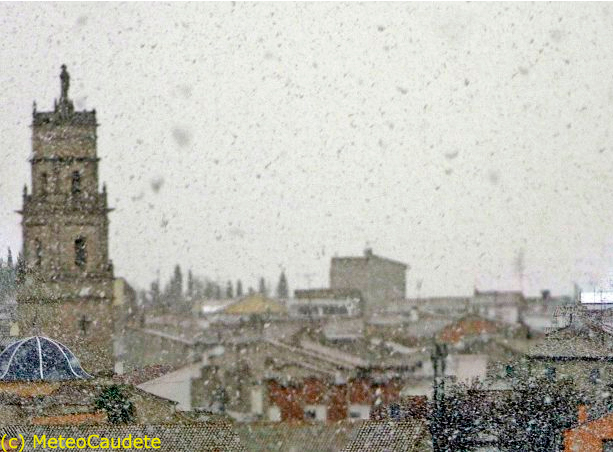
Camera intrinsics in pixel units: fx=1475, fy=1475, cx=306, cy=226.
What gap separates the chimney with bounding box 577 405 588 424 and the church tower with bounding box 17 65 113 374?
74.1 feet

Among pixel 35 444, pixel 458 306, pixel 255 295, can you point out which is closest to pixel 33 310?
pixel 35 444

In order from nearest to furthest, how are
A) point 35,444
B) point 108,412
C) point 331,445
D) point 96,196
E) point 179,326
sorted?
point 35,444, point 108,412, point 331,445, point 96,196, point 179,326

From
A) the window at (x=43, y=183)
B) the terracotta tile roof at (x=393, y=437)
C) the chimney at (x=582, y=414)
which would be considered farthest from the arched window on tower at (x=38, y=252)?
the chimney at (x=582, y=414)

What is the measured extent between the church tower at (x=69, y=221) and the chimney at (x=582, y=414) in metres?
22.6

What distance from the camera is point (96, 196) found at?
47031 mm

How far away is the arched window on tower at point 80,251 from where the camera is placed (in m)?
46.2

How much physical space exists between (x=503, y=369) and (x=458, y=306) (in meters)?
58.3

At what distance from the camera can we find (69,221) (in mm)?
46219

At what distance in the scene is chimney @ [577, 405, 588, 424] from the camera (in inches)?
906

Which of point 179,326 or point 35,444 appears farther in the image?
point 179,326

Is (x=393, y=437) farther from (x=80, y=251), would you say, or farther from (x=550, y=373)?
(x=80, y=251)

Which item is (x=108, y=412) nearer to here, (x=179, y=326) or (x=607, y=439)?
(x=607, y=439)

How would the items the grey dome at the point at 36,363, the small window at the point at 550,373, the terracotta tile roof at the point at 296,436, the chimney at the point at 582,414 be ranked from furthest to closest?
the terracotta tile roof at the point at 296,436, the small window at the point at 550,373, the grey dome at the point at 36,363, the chimney at the point at 582,414

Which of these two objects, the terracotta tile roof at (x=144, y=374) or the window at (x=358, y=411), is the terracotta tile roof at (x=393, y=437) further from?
the window at (x=358, y=411)
